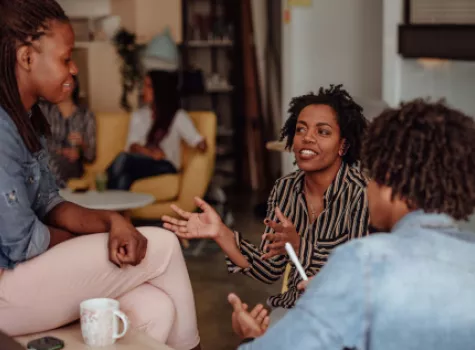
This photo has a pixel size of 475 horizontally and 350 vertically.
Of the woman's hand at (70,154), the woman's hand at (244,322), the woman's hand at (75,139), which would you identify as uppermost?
the woman's hand at (244,322)

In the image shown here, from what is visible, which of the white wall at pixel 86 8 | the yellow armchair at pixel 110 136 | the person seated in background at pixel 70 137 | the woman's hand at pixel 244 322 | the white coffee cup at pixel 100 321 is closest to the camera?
the woman's hand at pixel 244 322

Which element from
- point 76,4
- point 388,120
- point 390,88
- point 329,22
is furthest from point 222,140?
point 388,120

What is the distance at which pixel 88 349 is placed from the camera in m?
1.81

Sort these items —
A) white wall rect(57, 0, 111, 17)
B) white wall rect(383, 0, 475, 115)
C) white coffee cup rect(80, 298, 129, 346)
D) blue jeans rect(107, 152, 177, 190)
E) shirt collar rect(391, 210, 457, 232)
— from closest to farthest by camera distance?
shirt collar rect(391, 210, 457, 232)
white coffee cup rect(80, 298, 129, 346)
white wall rect(383, 0, 475, 115)
blue jeans rect(107, 152, 177, 190)
white wall rect(57, 0, 111, 17)

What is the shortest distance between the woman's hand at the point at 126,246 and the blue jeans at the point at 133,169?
3.46 m

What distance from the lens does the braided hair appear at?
1893 mm

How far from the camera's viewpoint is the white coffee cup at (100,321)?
1789 millimetres

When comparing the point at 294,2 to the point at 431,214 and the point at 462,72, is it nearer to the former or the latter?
the point at 462,72

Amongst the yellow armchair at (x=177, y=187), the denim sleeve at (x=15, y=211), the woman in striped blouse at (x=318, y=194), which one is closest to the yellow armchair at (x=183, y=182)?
the yellow armchair at (x=177, y=187)

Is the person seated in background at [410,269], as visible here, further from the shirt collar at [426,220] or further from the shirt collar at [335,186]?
the shirt collar at [335,186]

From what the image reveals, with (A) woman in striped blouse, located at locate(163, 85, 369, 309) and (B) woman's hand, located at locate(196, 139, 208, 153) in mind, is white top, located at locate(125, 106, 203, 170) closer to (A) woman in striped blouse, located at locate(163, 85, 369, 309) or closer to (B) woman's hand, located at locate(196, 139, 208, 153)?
(B) woman's hand, located at locate(196, 139, 208, 153)

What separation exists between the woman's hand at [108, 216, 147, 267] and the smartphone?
0.77 ft

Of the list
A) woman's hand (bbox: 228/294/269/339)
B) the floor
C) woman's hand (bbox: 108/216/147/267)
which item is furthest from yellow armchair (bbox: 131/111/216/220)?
woman's hand (bbox: 228/294/269/339)

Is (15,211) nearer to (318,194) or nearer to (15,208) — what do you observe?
(15,208)
